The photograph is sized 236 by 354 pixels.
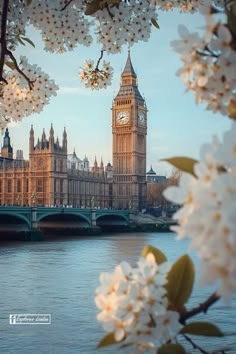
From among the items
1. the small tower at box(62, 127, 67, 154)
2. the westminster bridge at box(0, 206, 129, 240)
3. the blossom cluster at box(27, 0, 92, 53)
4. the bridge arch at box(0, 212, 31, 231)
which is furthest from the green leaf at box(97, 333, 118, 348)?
the small tower at box(62, 127, 67, 154)

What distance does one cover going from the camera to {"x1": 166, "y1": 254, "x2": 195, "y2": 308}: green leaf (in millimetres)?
830

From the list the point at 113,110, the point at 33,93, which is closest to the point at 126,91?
the point at 113,110

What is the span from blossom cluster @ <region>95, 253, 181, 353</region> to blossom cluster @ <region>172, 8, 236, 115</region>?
0.86 feet

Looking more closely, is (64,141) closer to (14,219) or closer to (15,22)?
(14,219)

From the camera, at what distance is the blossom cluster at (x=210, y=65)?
0.70 metres

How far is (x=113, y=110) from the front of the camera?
76688mm

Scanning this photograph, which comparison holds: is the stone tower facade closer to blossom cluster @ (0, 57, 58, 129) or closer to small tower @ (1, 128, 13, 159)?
small tower @ (1, 128, 13, 159)

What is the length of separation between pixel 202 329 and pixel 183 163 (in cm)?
27

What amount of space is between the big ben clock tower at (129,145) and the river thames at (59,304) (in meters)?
47.9

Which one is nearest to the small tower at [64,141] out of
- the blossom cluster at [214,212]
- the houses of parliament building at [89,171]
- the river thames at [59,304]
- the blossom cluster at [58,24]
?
the houses of parliament building at [89,171]

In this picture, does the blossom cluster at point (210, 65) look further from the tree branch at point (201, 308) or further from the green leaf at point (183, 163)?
the tree branch at point (201, 308)

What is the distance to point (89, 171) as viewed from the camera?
68875 millimetres

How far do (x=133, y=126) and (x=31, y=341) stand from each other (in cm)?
6545

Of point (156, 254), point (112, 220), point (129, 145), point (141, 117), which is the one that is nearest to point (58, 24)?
point (156, 254)
